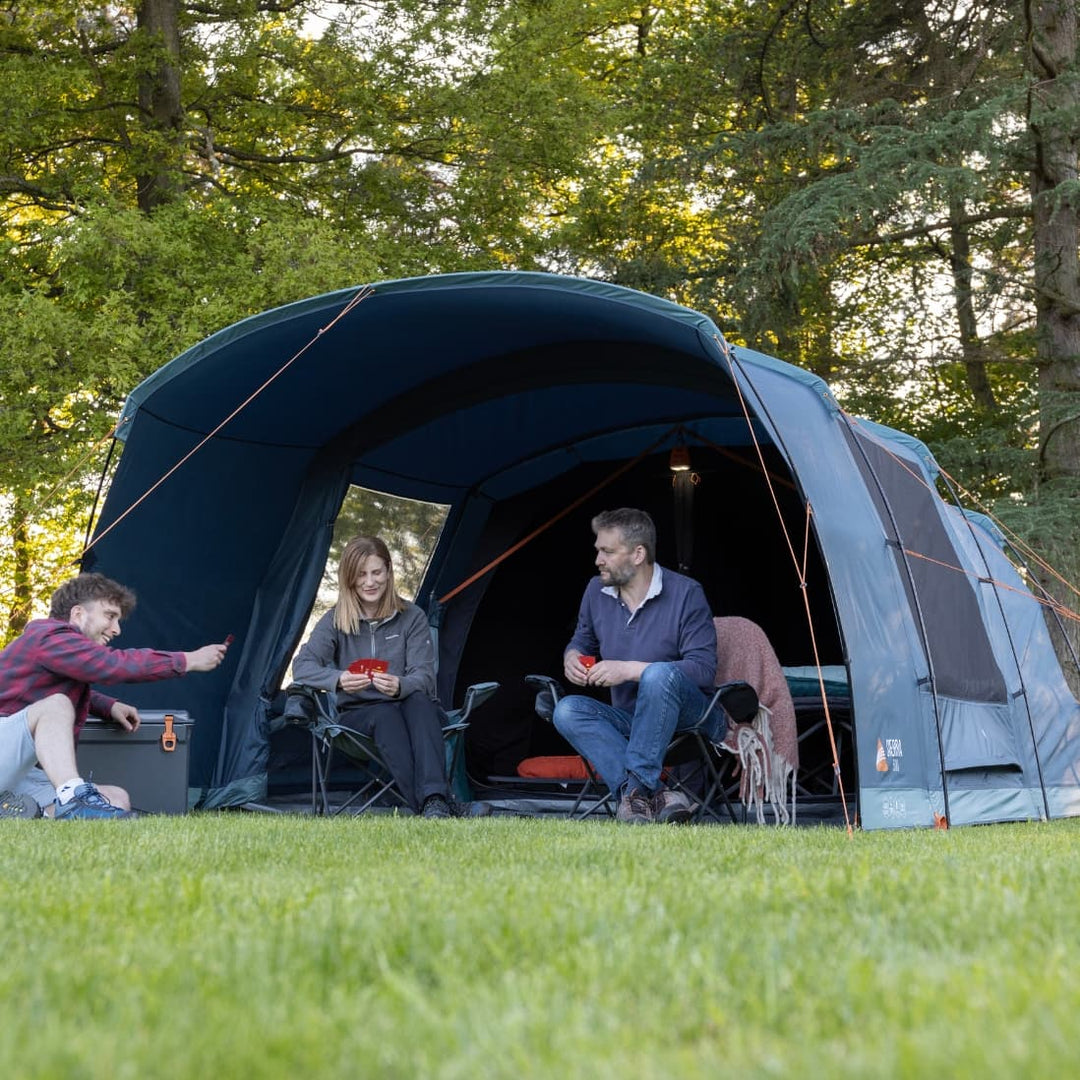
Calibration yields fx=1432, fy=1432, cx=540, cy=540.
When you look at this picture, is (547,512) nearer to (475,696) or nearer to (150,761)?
(475,696)

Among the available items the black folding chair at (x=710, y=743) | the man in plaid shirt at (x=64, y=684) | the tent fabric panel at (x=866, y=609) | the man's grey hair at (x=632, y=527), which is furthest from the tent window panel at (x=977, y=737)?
the man in plaid shirt at (x=64, y=684)

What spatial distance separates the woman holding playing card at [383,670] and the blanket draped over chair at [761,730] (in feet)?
3.35

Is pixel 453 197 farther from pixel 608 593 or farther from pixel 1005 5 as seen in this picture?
pixel 608 593

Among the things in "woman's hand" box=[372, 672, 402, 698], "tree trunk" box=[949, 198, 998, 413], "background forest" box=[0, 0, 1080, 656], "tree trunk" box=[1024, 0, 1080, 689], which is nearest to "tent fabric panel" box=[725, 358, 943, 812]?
"woman's hand" box=[372, 672, 402, 698]

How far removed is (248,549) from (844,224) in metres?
5.14

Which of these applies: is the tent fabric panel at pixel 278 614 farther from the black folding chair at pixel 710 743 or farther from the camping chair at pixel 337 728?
the black folding chair at pixel 710 743

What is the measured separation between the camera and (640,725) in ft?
14.6

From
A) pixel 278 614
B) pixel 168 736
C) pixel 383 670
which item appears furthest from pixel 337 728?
pixel 278 614

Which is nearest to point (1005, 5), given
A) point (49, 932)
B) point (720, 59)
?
point (720, 59)

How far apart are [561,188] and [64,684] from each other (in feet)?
24.2

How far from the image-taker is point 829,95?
1106 cm

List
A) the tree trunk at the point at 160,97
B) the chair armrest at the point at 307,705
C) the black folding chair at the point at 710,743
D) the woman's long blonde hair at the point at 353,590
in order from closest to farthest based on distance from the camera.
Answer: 1. the black folding chair at the point at 710,743
2. the chair armrest at the point at 307,705
3. the woman's long blonde hair at the point at 353,590
4. the tree trunk at the point at 160,97

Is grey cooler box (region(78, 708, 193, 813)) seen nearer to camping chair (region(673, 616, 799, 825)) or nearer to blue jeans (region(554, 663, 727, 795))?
blue jeans (region(554, 663, 727, 795))

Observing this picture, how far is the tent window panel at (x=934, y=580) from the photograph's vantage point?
15.8ft
